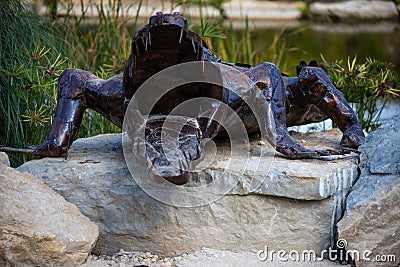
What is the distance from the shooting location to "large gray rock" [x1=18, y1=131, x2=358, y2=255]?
2402 mm

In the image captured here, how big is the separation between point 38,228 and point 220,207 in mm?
662

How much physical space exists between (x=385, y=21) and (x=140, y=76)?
493 inches

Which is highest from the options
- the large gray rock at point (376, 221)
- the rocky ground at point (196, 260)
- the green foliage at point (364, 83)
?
the green foliage at point (364, 83)

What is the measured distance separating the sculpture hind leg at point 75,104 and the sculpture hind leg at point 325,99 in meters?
0.80

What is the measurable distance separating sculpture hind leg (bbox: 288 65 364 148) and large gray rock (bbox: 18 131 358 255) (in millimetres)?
395

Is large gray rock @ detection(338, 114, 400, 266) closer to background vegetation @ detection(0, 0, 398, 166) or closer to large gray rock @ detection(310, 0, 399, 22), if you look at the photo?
background vegetation @ detection(0, 0, 398, 166)

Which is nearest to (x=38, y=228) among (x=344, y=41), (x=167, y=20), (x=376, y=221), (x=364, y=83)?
(x=167, y=20)

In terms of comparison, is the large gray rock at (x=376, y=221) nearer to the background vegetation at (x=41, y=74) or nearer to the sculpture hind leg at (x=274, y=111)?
the sculpture hind leg at (x=274, y=111)

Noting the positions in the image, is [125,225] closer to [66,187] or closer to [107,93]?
[66,187]

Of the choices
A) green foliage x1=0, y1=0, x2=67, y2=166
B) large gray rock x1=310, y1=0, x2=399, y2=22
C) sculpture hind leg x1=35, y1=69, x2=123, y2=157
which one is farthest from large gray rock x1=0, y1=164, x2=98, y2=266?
large gray rock x1=310, y1=0, x2=399, y2=22

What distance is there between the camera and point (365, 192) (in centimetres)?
235

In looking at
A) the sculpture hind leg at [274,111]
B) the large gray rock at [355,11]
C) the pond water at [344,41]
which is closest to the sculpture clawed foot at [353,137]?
the sculpture hind leg at [274,111]

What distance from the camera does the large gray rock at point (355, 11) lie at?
45.4 ft

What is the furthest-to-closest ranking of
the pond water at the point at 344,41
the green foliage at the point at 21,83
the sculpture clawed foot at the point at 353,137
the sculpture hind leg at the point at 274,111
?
the pond water at the point at 344,41
the green foliage at the point at 21,83
the sculpture clawed foot at the point at 353,137
the sculpture hind leg at the point at 274,111
